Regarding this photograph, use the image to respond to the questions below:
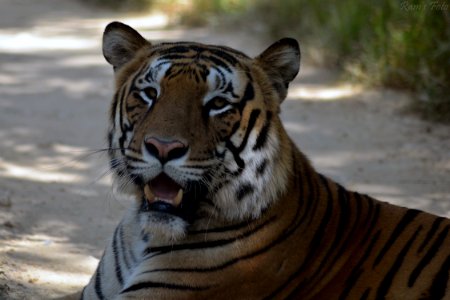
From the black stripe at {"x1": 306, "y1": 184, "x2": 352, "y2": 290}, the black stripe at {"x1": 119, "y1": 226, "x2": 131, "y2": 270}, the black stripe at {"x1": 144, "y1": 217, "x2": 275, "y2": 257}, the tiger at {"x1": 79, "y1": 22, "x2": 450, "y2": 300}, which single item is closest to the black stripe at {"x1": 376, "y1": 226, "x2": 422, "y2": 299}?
the tiger at {"x1": 79, "y1": 22, "x2": 450, "y2": 300}

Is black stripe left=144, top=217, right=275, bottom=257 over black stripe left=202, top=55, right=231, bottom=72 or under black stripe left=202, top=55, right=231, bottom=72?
under

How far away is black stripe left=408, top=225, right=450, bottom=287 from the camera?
3.86 m

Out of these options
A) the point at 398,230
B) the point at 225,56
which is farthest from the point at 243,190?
the point at 398,230

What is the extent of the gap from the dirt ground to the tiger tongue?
39cm

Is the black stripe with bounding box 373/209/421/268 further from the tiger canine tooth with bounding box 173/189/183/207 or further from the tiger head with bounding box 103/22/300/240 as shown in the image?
the tiger canine tooth with bounding box 173/189/183/207

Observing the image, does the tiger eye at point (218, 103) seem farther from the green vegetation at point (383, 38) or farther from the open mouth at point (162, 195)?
the green vegetation at point (383, 38)

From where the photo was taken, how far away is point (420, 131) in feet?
27.6

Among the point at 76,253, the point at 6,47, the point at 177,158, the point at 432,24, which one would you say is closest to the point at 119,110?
the point at 177,158

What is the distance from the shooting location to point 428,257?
392 cm

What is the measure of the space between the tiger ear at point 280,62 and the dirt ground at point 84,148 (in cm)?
82

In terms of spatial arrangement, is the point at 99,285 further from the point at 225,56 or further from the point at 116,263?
the point at 225,56

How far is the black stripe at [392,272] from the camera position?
12.6 ft

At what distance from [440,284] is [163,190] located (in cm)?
116

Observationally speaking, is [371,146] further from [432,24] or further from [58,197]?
[58,197]
